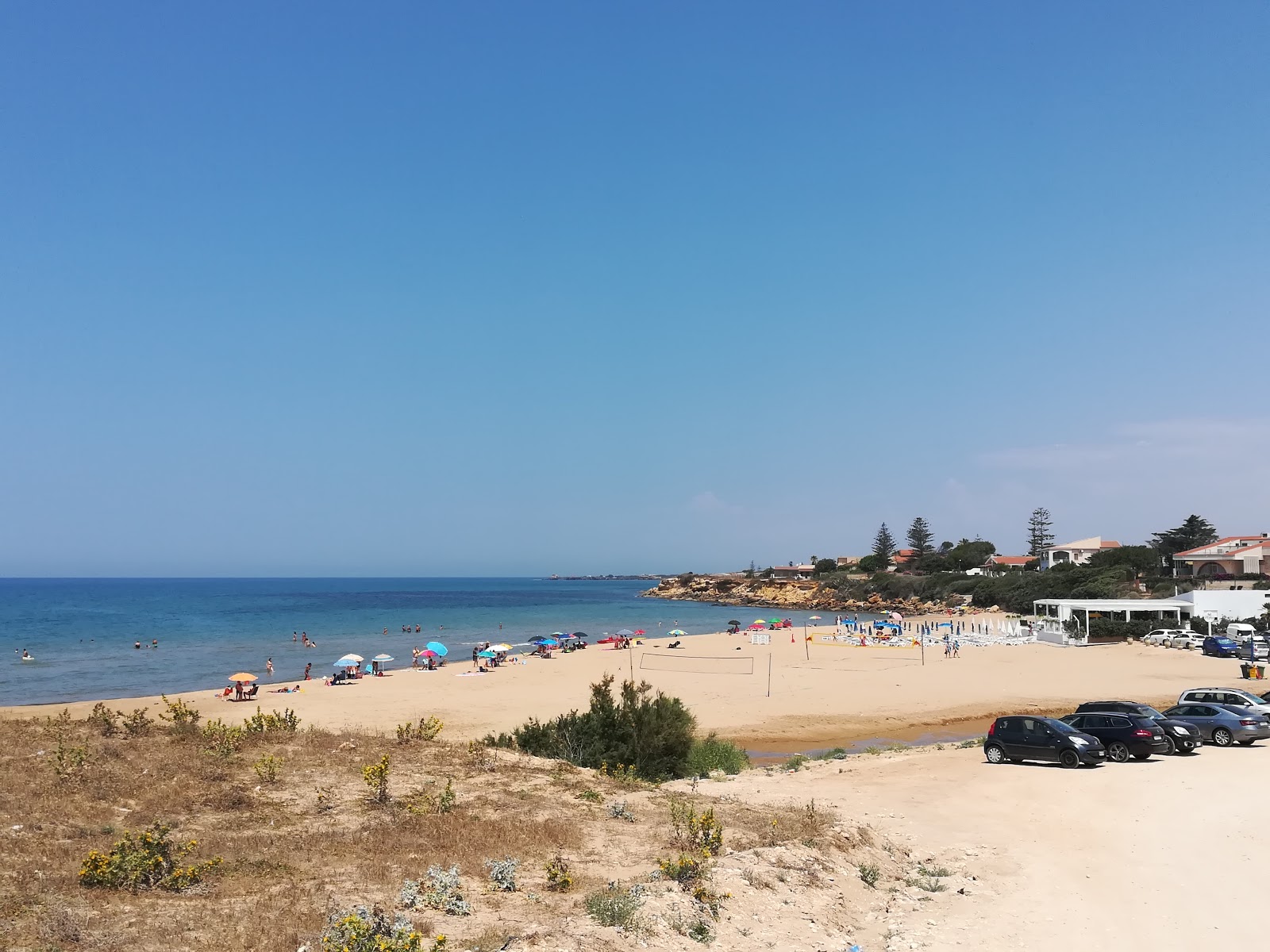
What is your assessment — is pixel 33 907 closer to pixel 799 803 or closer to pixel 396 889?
pixel 396 889

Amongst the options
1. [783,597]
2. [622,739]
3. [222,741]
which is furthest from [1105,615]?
[783,597]

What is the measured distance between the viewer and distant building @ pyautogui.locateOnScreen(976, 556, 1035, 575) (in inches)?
4923

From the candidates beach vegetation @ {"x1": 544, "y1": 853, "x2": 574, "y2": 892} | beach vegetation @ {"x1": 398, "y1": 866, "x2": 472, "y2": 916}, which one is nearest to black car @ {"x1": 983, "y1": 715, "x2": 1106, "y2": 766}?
beach vegetation @ {"x1": 544, "y1": 853, "x2": 574, "y2": 892}

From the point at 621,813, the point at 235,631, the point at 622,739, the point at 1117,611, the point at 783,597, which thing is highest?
the point at 621,813

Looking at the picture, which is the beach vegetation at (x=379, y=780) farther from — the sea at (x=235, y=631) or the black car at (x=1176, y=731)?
the sea at (x=235, y=631)

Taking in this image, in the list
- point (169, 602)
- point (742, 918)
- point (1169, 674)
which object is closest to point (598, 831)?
point (742, 918)

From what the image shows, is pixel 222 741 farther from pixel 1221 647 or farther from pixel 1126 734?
pixel 1221 647

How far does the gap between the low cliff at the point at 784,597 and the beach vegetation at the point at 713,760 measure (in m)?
81.8

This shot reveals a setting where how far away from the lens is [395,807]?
12742 mm

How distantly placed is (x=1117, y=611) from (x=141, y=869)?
209 feet

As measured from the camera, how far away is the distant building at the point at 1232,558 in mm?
83812

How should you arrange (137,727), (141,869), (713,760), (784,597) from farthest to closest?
(784,597), (713,760), (137,727), (141,869)

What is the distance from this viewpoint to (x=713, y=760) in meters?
21.0

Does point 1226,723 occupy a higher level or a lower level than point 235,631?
higher
